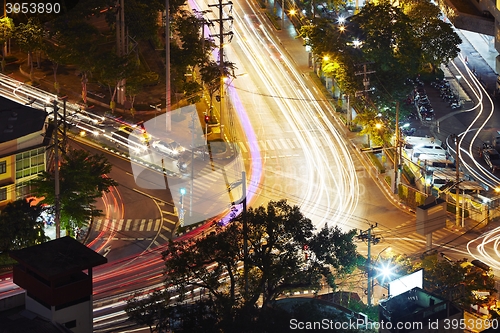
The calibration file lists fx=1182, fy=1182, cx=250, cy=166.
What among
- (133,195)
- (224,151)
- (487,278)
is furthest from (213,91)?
(487,278)

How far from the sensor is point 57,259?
81938 millimetres

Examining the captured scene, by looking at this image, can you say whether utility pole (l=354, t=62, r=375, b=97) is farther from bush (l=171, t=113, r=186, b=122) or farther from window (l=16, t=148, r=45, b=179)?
window (l=16, t=148, r=45, b=179)

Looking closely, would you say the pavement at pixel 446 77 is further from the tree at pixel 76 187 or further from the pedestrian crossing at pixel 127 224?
the tree at pixel 76 187

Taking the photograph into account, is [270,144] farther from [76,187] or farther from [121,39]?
[76,187]

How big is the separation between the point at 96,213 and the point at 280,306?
2418 centimetres

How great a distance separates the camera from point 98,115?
420 ft

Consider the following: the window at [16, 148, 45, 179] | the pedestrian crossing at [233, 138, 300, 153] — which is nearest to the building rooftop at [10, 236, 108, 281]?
the window at [16, 148, 45, 179]

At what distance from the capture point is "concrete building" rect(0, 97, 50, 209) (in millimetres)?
107631

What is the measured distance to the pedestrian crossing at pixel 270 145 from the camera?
12350cm

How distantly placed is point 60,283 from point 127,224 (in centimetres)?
2830

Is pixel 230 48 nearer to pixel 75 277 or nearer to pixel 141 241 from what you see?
pixel 141 241

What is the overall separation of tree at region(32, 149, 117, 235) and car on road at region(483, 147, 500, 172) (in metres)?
40.5

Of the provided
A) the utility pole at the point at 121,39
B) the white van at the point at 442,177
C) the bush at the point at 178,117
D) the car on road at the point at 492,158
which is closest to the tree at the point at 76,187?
the bush at the point at 178,117

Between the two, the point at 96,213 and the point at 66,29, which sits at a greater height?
the point at 66,29
